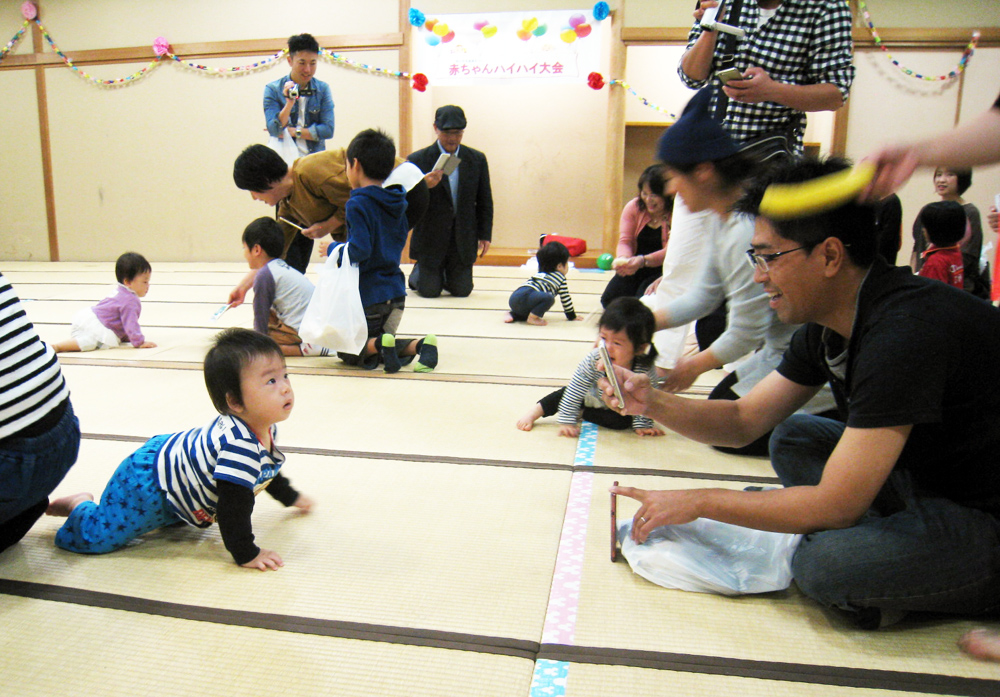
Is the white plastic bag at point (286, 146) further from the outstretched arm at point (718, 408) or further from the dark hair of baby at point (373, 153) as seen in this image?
the outstretched arm at point (718, 408)

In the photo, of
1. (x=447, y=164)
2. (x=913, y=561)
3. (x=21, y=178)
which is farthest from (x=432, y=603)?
(x=21, y=178)

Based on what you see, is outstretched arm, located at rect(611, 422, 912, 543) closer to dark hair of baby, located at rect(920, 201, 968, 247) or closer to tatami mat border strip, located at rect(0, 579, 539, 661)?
tatami mat border strip, located at rect(0, 579, 539, 661)

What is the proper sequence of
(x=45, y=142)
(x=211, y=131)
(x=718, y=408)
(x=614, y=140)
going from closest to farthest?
(x=718, y=408) → (x=614, y=140) → (x=211, y=131) → (x=45, y=142)

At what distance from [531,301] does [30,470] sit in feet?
9.04

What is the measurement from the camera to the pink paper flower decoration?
6527 mm

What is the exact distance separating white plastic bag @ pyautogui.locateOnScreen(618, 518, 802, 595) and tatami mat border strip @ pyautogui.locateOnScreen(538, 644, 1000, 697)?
0.20 metres

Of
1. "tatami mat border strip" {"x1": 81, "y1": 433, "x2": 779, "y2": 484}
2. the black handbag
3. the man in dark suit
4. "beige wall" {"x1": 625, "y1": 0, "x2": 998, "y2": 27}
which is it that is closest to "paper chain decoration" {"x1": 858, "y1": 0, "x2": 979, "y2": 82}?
"beige wall" {"x1": 625, "y1": 0, "x2": 998, "y2": 27}

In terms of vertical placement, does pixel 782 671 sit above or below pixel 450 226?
below

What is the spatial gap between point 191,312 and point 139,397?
5.85 feet

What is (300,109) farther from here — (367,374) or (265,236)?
(367,374)

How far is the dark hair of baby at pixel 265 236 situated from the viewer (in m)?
3.03

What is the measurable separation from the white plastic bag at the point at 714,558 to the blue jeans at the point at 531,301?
2484 millimetres

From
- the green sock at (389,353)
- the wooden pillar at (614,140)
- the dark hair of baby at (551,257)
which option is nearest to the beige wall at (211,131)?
the wooden pillar at (614,140)

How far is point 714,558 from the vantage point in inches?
51.6
